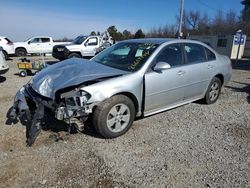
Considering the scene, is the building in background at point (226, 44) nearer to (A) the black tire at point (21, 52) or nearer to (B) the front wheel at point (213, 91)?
(B) the front wheel at point (213, 91)

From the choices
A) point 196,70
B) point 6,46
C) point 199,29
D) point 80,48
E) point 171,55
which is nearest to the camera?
point 171,55

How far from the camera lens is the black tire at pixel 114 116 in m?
3.60

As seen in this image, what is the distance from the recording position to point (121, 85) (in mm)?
3730

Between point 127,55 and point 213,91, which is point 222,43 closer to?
point 213,91

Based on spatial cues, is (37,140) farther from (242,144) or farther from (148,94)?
(242,144)

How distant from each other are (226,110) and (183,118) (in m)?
1.29

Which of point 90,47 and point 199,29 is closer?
point 90,47

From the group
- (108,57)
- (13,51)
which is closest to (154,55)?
(108,57)

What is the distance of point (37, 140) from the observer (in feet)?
12.3

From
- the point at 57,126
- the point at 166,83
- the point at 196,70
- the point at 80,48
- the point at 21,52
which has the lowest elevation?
the point at 21,52

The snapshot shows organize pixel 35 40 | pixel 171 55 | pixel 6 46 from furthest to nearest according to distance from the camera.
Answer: pixel 35 40, pixel 6 46, pixel 171 55

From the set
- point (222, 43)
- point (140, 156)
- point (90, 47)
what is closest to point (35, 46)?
point (90, 47)

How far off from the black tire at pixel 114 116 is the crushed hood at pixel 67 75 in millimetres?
457

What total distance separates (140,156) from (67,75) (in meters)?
1.76
